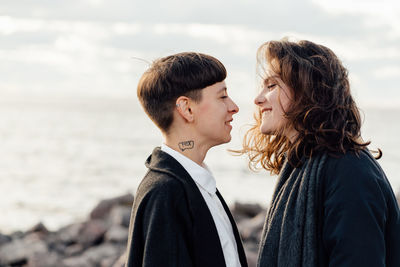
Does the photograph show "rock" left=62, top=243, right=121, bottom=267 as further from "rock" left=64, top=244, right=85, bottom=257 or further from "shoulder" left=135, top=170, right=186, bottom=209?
"shoulder" left=135, top=170, right=186, bottom=209

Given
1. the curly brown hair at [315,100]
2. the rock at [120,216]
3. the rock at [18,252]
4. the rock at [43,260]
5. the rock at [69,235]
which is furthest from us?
the rock at [69,235]

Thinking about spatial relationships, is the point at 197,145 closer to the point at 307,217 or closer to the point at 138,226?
the point at 138,226

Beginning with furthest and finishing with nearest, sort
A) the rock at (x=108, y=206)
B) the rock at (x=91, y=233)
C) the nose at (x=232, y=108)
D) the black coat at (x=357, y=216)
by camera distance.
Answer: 1. the rock at (x=108, y=206)
2. the rock at (x=91, y=233)
3. the nose at (x=232, y=108)
4. the black coat at (x=357, y=216)

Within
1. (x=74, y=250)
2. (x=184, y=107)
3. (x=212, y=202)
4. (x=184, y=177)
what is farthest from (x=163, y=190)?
(x=74, y=250)

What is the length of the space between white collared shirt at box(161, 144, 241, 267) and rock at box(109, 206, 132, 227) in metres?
7.76

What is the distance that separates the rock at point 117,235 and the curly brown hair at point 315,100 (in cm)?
742

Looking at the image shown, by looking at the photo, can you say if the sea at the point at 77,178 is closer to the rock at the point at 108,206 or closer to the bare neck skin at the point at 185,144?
the rock at the point at 108,206

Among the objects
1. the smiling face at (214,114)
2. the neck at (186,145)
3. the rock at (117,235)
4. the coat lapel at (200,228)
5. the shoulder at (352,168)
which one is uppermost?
the smiling face at (214,114)

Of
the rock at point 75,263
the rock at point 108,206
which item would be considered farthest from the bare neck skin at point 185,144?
the rock at point 108,206

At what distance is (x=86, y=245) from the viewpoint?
10180 millimetres

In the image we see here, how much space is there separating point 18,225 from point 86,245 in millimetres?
3906

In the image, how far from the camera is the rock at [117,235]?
9695 mm

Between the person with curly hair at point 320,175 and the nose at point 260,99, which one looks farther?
the nose at point 260,99

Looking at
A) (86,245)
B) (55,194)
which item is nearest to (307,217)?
(86,245)
